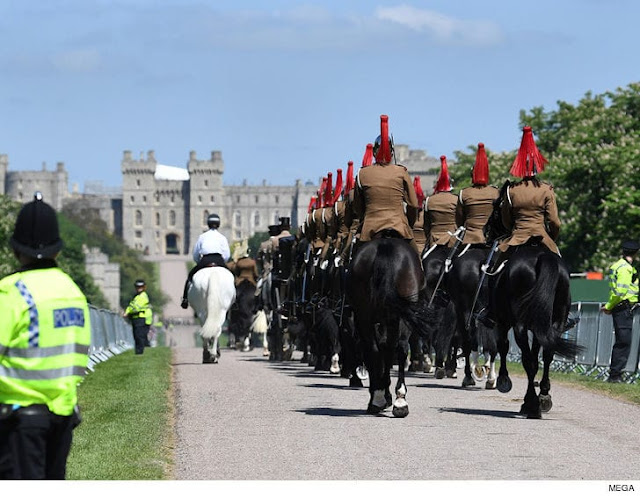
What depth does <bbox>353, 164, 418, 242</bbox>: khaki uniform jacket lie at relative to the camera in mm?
15336

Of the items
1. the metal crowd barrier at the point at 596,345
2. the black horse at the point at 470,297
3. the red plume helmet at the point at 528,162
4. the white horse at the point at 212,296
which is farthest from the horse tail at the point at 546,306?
the white horse at the point at 212,296

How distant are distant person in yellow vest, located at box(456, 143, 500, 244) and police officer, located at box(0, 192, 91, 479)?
12.4 meters

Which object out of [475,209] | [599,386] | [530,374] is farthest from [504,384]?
[599,386]

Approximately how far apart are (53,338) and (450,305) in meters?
12.7

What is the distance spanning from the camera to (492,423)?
46.7 feet

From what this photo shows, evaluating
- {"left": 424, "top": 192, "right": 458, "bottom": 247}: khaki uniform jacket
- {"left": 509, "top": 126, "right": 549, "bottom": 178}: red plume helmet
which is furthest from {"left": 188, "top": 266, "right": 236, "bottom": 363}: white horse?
{"left": 509, "top": 126, "right": 549, "bottom": 178}: red plume helmet

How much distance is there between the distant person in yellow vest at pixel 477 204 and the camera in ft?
63.8

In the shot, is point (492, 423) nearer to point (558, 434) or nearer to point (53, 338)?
point (558, 434)

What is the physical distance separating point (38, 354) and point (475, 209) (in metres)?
12.8

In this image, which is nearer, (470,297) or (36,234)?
(36,234)

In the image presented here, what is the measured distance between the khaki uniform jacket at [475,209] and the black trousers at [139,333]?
54.7 ft

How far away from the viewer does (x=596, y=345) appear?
2472 cm

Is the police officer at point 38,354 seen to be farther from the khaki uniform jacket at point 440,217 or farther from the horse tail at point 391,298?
the khaki uniform jacket at point 440,217

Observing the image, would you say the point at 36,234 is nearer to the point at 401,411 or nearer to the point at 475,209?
the point at 401,411
